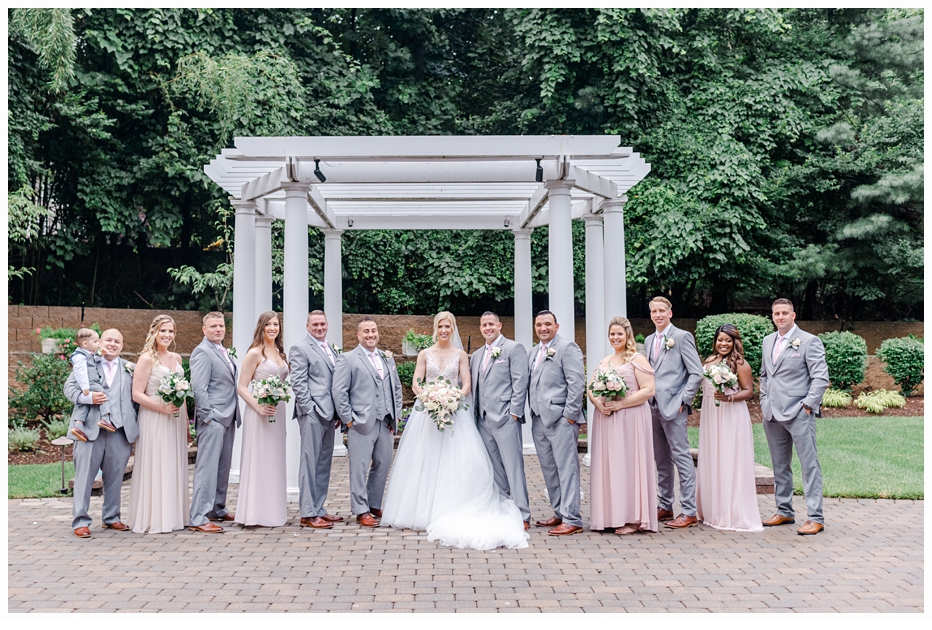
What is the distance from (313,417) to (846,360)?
41.2 feet

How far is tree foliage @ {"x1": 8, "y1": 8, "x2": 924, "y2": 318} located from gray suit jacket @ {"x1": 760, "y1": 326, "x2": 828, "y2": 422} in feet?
34.4

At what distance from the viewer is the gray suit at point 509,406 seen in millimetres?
7379

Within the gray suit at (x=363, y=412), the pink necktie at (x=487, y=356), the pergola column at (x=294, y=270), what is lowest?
the gray suit at (x=363, y=412)

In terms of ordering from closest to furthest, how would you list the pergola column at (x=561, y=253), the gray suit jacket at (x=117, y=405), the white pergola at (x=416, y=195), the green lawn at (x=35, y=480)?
the gray suit jacket at (x=117, y=405) < the white pergola at (x=416, y=195) < the pergola column at (x=561, y=253) < the green lawn at (x=35, y=480)

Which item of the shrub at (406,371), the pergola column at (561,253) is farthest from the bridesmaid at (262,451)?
the shrub at (406,371)

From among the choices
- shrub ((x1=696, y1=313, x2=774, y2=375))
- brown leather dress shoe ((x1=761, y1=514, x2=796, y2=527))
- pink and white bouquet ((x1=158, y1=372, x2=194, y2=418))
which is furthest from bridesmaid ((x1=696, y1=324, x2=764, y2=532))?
shrub ((x1=696, y1=313, x2=774, y2=375))

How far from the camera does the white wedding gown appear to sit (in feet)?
23.1

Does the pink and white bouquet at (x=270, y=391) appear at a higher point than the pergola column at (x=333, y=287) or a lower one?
lower

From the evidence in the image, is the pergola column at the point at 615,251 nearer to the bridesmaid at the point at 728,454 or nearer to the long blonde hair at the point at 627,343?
the bridesmaid at the point at 728,454

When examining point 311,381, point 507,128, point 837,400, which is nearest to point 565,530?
point 311,381

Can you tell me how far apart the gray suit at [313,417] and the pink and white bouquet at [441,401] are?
88 cm

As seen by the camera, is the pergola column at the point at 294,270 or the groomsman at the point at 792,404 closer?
the groomsman at the point at 792,404

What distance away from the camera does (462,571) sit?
590 cm

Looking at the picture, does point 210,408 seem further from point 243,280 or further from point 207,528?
point 243,280
